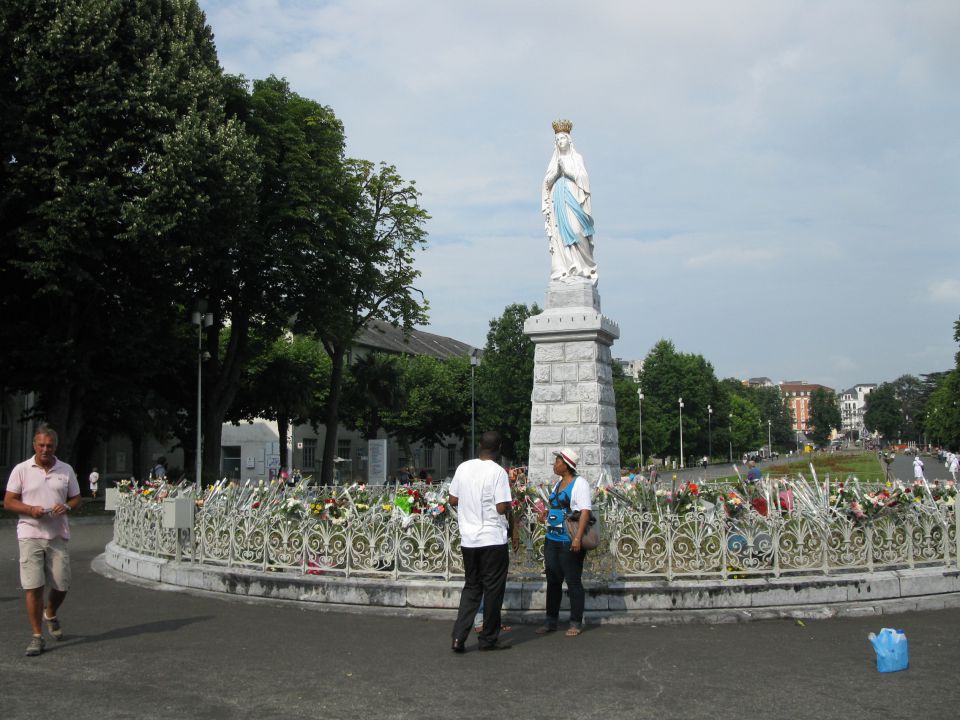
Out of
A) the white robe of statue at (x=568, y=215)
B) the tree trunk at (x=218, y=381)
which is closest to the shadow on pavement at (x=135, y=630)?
the white robe of statue at (x=568, y=215)

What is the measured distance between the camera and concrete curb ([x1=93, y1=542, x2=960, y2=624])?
349 inches

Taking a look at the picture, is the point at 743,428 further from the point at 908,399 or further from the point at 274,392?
the point at 908,399

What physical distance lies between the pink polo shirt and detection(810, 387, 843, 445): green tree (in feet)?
619

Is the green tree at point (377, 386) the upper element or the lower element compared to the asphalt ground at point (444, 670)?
upper

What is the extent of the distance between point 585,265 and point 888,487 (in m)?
6.54

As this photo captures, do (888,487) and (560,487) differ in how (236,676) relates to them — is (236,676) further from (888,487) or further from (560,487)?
(888,487)

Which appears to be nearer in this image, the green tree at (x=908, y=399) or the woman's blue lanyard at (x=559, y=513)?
the woman's blue lanyard at (x=559, y=513)

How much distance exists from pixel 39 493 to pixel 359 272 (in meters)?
24.3

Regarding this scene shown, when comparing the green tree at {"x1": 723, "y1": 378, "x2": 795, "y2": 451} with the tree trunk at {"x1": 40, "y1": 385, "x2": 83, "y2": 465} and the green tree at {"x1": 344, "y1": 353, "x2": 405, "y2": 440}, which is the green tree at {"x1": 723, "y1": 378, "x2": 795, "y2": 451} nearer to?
the green tree at {"x1": 344, "y1": 353, "x2": 405, "y2": 440}

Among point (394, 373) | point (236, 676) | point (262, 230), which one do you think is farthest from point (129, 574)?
point (394, 373)

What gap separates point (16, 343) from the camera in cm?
2466

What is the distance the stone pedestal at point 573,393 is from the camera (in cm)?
1398

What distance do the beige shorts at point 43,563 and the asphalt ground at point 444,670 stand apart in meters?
0.58

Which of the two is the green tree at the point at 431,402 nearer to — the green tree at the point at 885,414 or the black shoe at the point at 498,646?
the black shoe at the point at 498,646
